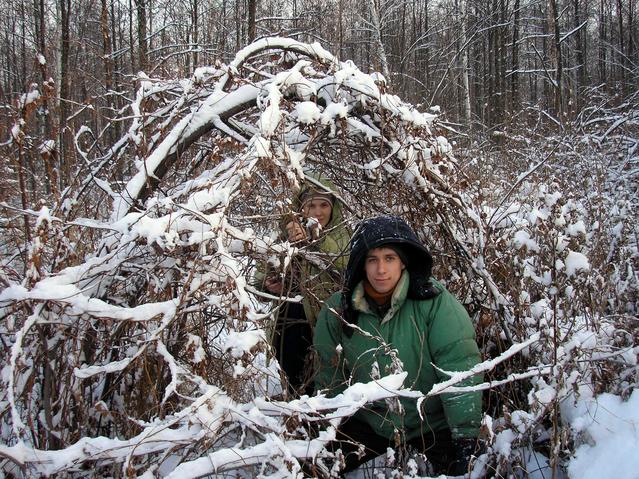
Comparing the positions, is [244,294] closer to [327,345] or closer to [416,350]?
[327,345]

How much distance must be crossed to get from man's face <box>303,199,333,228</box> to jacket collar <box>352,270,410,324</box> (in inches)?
29.0

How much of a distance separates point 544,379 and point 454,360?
0.37 m

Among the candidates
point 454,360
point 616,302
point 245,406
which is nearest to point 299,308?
point 454,360

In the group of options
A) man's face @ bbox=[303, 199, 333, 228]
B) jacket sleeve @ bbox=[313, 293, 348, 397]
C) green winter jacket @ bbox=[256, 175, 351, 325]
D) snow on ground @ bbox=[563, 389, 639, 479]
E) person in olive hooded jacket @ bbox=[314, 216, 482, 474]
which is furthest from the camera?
man's face @ bbox=[303, 199, 333, 228]

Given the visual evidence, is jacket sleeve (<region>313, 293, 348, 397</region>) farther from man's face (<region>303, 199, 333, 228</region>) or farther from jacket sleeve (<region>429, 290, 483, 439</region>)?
man's face (<region>303, 199, 333, 228</region>)

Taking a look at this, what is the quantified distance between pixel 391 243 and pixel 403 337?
1.47 feet

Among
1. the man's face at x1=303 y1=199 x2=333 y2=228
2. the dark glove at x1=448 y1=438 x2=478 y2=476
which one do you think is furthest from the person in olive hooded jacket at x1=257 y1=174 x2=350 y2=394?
the dark glove at x1=448 y1=438 x2=478 y2=476

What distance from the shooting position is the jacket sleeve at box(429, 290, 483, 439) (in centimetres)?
217

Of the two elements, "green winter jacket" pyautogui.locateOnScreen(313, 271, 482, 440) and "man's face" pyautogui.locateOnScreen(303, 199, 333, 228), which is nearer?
"green winter jacket" pyautogui.locateOnScreen(313, 271, 482, 440)

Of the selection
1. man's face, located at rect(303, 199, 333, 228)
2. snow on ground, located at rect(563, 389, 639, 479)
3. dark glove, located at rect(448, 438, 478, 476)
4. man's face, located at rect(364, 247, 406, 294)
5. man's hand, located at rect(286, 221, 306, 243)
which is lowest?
dark glove, located at rect(448, 438, 478, 476)

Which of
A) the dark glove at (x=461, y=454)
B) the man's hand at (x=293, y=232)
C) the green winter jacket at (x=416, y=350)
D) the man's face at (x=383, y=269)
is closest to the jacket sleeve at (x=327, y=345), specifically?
the green winter jacket at (x=416, y=350)

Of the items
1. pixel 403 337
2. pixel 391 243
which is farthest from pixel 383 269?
pixel 403 337

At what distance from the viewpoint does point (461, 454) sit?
2.13 meters

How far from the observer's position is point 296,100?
2695 millimetres
